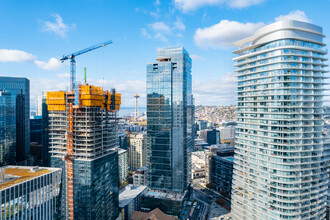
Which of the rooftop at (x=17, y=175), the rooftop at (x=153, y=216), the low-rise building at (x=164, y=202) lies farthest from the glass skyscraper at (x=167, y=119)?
the rooftop at (x=17, y=175)

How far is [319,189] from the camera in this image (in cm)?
6756

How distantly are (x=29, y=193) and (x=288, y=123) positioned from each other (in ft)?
258

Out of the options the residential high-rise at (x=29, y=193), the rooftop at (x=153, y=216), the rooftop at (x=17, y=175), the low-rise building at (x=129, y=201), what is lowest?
the low-rise building at (x=129, y=201)

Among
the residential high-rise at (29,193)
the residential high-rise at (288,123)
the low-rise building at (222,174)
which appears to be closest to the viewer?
the residential high-rise at (29,193)

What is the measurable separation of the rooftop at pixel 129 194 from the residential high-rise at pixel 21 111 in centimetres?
9937

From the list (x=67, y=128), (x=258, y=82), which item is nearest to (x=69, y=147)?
(x=67, y=128)

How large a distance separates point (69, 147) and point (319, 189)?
8811cm

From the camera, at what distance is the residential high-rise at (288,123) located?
207 feet

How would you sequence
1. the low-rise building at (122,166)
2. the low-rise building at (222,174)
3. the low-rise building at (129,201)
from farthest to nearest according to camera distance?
the low-rise building at (122,166)
the low-rise building at (222,174)
the low-rise building at (129,201)

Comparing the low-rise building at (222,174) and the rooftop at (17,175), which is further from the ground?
the rooftop at (17,175)

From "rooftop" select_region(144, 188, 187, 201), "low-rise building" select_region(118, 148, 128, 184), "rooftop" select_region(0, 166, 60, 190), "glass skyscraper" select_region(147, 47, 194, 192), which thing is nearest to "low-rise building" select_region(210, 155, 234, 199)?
"glass skyscraper" select_region(147, 47, 194, 192)

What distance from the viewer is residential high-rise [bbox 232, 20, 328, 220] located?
63.2 meters

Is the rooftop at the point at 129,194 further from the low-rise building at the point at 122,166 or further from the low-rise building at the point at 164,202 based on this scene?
the low-rise building at the point at 122,166

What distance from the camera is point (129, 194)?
111 meters
